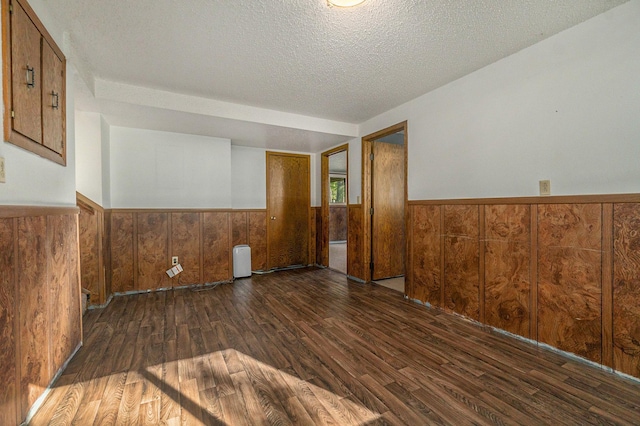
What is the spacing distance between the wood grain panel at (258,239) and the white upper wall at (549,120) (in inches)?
117

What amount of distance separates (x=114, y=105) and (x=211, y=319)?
96.0 inches

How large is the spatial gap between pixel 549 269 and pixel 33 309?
3.38m

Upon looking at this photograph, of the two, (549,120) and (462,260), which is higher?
(549,120)

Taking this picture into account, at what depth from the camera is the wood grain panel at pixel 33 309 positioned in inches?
55.0

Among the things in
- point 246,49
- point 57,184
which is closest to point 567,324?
point 246,49

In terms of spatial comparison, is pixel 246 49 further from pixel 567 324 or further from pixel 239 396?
pixel 567 324

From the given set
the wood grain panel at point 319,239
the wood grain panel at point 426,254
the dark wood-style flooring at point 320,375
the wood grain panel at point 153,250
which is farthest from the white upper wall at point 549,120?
the wood grain panel at point 153,250

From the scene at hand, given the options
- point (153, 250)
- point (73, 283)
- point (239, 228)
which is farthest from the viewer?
point (239, 228)

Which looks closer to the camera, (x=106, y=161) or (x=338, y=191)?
(x=106, y=161)

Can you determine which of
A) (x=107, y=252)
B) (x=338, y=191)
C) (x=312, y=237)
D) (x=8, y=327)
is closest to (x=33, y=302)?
(x=8, y=327)

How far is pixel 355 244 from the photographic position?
4.33 meters

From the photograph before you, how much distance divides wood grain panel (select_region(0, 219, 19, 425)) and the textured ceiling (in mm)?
1515

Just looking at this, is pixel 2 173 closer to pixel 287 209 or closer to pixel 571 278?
pixel 571 278

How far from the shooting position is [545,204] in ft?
6.98
